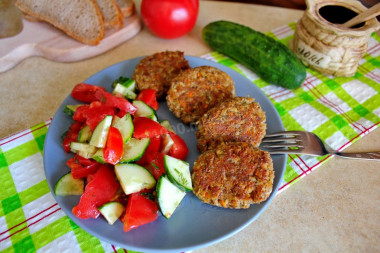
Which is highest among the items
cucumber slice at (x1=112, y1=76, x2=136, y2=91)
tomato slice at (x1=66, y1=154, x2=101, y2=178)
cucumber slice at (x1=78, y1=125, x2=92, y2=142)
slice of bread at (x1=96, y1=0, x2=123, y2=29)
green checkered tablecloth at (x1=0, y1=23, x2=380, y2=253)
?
slice of bread at (x1=96, y1=0, x2=123, y2=29)

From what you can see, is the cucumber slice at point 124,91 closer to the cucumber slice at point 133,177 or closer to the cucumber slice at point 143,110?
the cucumber slice at point 143,110

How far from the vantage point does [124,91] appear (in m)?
2.29

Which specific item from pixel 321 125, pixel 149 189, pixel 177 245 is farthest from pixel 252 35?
pixel 177 245

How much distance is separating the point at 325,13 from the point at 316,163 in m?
1.54

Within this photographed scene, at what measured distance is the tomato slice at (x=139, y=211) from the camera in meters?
1.64

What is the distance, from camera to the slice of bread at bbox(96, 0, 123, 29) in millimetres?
3080

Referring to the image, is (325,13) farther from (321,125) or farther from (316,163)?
(316,163)

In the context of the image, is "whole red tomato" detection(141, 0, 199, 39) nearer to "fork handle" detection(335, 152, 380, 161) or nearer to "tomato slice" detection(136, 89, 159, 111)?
"tomato slice" detection(136, 89, 159, 111)

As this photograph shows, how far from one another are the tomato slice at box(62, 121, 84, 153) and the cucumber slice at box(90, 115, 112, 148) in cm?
24

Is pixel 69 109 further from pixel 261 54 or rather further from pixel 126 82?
pixel 261 54

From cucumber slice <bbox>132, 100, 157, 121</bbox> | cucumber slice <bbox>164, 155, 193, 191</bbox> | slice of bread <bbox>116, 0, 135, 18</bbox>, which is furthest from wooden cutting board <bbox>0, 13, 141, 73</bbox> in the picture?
cucumber slice <bbox>164, 155, 193, 191</bbox>

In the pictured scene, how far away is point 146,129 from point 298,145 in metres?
1.09

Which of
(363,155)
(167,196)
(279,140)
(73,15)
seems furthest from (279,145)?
(73,15)

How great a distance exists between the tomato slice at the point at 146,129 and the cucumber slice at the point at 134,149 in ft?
0.11
